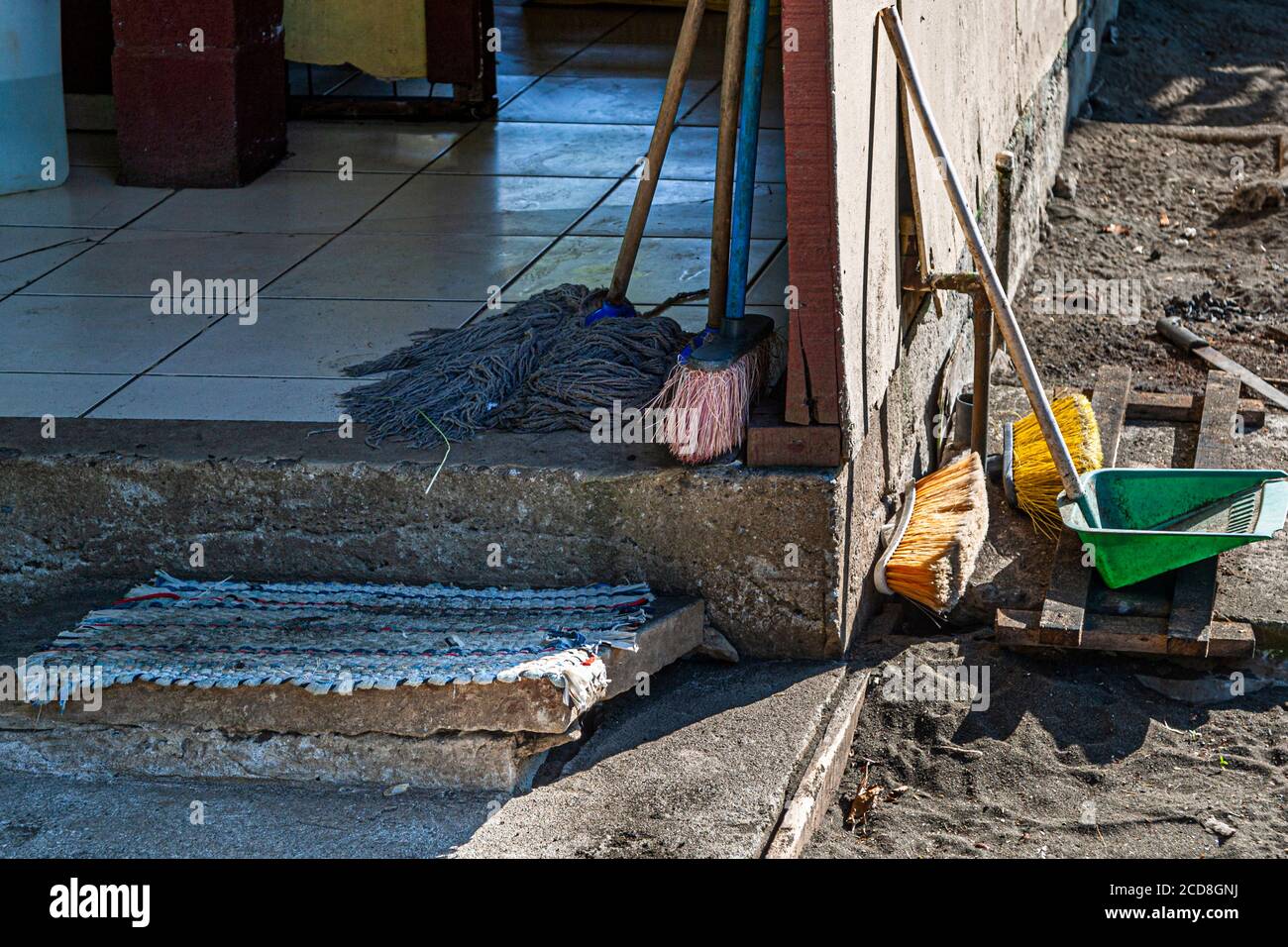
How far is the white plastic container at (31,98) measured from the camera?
5.19 metres

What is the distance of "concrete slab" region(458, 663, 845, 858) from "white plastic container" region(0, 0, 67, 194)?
348cm

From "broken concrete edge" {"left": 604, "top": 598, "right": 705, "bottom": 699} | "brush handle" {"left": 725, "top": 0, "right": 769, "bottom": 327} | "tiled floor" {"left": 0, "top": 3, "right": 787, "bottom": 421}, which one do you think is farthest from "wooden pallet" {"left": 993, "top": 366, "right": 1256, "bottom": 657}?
"tiled floor" {"left": 0, "top": 3, "right": 787, "bottom": 421}

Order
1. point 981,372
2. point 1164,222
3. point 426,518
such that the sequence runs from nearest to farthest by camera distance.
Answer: point 426,518 < point 981,372 < point 1164,222

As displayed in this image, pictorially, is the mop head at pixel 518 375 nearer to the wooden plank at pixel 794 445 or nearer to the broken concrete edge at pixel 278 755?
the wooden plank at pixel 794 445

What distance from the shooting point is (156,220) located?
201 inches

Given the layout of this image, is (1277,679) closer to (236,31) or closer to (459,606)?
(459,606)

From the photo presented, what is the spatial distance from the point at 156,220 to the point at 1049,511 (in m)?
3.14

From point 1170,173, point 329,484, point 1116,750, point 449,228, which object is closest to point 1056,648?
point 1116,750

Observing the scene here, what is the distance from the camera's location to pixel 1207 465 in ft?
14.4

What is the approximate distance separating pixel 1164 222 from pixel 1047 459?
330 centimetres

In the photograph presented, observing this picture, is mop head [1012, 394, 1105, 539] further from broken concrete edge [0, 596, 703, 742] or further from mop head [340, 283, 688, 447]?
broken concrete edge [0, 596, 703, 742]

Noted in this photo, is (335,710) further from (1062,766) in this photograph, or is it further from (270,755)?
(1062,766)

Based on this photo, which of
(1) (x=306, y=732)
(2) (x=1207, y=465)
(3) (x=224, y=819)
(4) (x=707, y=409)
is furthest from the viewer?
(2) (x=1207, y=465)

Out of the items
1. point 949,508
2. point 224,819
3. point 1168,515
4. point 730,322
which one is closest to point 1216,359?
point 1168,515
